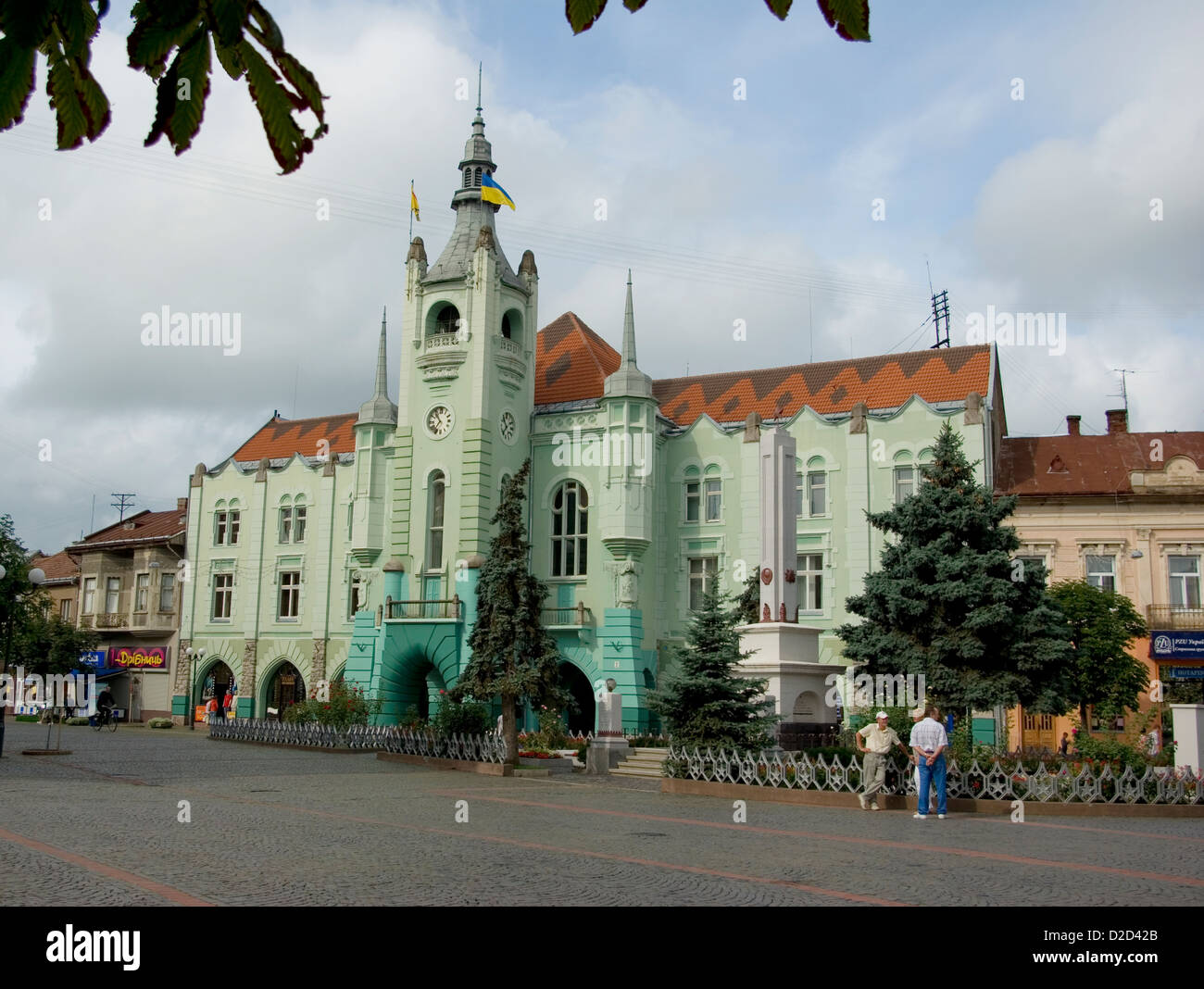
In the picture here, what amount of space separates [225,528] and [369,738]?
24224mm

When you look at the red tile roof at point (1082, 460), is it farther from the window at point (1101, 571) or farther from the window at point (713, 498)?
the window at point (713, 498)

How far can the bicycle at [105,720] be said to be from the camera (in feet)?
155

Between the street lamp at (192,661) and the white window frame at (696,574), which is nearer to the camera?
the white window frame at (696,574)

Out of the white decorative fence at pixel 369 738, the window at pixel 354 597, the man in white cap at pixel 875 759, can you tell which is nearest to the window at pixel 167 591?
the window at pixel 354 597

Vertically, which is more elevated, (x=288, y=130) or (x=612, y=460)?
(x=612, y=460)

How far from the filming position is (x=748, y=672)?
25.2 m

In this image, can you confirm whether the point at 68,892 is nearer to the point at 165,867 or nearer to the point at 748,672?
the point at 165,867

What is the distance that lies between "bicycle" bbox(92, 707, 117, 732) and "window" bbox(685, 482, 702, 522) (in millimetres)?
24215

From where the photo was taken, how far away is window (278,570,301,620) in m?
51.8

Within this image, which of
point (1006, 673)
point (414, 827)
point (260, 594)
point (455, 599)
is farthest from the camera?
point (260, 594)

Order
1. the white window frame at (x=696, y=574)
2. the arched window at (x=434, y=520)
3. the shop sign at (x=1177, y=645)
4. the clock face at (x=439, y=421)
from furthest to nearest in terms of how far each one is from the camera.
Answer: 1. the white window frame at (x=696, y=574)
2. the clock face at (x=439, y=421)
3. the arched window at (x=434, y=520)
4. the shop sign at (x=1177, y=645)

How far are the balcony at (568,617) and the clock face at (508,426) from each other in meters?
6.54

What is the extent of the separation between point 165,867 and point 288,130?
944 centimetres

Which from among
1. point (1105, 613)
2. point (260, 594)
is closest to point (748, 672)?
point (1105, 613)
